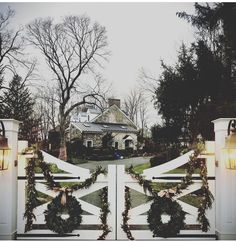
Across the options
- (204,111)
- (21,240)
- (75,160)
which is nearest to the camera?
(21,240)

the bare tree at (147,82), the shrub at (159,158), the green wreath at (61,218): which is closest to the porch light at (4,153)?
the green wreath at (61,218)

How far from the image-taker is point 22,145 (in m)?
3.36

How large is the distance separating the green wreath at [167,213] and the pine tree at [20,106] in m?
5.85

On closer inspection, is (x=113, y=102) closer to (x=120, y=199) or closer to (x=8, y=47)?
(x=8, y=47)

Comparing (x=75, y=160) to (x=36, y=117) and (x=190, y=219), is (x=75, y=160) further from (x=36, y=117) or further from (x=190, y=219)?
(x=190, y=219)


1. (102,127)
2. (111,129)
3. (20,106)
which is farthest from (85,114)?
(20,106)

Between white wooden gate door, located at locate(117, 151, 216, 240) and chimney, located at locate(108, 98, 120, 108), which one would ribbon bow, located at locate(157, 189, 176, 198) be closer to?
white wooden gate door, located at locate(117, 151, 216, 240)

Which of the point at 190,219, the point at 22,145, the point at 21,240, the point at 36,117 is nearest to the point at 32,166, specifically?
the point at 22,145

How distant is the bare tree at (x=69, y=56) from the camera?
8961mm

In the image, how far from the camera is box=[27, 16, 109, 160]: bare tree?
353 inches

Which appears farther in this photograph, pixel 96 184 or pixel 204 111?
pixel 204 111

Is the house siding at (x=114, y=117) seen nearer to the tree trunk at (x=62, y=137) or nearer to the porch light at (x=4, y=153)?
the tree trunk at (x=62, y=137)

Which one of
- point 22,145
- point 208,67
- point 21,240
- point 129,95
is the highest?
point 208,67

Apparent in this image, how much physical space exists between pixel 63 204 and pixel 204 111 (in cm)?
629
